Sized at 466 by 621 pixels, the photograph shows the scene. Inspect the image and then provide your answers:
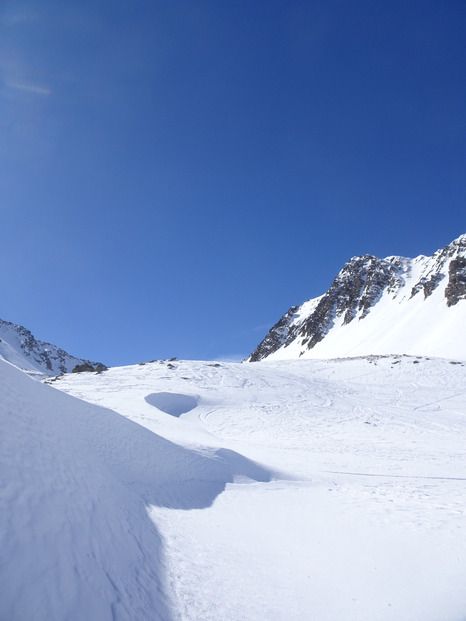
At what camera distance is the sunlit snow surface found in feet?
13.0

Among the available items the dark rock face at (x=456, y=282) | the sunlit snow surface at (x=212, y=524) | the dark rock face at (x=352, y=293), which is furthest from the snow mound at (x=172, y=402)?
the dark rock face at (x=352, y=293)

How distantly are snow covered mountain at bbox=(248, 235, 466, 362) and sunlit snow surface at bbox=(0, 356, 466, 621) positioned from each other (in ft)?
140

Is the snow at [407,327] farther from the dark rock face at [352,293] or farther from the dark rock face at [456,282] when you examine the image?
the dark rock face at [352,293]

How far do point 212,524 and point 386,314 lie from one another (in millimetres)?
77852

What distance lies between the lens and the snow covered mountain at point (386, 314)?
57156mm

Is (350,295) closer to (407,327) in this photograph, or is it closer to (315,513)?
(407,327)

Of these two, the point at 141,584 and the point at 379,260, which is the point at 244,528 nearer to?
the point at 141,584

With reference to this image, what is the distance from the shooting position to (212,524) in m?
7.31

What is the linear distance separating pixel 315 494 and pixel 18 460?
25.8 feet

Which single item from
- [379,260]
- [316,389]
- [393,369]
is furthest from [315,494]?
[379,260]

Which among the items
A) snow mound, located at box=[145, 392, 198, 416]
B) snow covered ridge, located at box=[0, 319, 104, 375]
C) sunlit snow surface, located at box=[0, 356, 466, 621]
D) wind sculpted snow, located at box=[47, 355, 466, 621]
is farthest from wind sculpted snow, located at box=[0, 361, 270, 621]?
snow covered ridge, located at box=[0, 319, 104, 375]

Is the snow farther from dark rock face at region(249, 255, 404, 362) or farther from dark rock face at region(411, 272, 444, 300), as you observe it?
dark rock face at region(249, 255, 404, 362)

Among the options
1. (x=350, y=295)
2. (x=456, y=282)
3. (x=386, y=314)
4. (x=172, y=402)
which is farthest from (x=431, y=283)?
(x=172, y=402)

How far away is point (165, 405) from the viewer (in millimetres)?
22422
